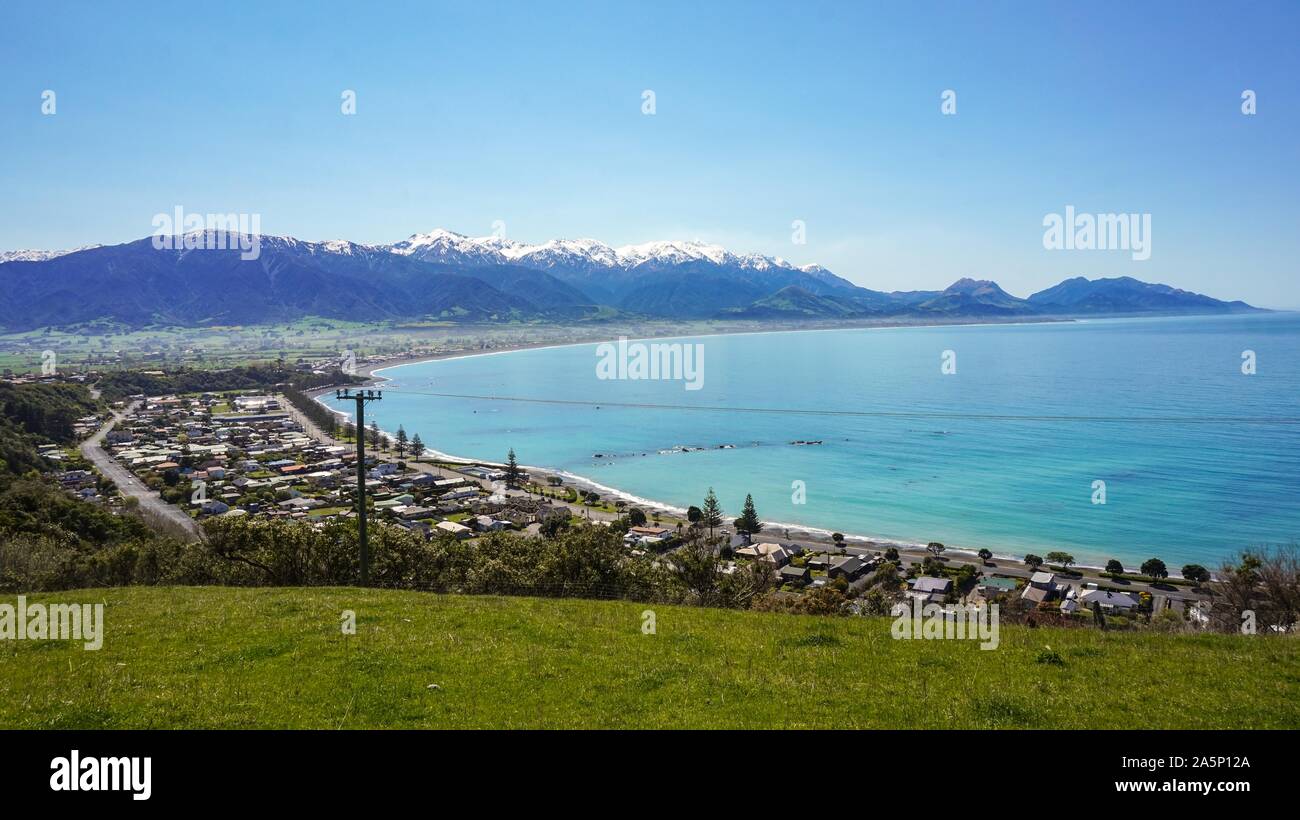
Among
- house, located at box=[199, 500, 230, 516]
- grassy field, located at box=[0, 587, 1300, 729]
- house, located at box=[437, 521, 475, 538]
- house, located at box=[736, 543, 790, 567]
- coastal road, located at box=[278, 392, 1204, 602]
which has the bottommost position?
coastal road, located at box=[278, 392, 1204, 602]

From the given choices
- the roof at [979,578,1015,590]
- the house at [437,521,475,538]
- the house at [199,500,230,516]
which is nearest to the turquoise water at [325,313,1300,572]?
the roof at [979,578,1015,590]

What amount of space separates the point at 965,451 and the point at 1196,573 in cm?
4559

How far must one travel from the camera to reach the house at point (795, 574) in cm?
4444

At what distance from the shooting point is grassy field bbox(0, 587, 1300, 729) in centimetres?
956

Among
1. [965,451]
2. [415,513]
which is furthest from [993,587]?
[965,451]

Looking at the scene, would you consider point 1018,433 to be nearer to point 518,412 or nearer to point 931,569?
point 931,569

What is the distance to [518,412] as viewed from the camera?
134m

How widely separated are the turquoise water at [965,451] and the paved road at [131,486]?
36.5m

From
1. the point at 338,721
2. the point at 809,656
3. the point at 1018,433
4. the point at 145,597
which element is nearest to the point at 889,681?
the point at 809,656

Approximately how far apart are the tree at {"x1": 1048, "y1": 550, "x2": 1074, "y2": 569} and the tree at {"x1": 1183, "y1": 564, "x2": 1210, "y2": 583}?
6456mm

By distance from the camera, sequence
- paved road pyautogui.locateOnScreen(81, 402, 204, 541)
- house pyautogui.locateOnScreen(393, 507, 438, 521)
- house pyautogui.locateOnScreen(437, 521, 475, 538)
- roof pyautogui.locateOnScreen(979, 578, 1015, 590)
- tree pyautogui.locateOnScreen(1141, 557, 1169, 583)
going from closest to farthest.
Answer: roof pyautogui.locateOnScreen(979, 578, 1015, 590), tree pyautogui.locateOnScreen(1141, 557, 1169, 583), house pyautogui.locateOnScreen(437, 521, 475, 538), paved road pyautogui.locateOnScreen(81, 402, 204, 541), house pyautogui.locateOnScreen(393, 507, 438, 521)

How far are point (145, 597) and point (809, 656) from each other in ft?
58.4

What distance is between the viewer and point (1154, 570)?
45.9m
